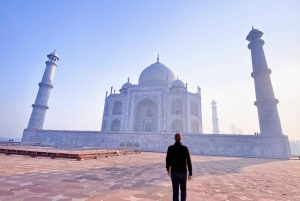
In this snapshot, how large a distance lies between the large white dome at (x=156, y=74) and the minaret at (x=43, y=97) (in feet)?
52.5

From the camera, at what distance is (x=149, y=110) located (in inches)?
1134

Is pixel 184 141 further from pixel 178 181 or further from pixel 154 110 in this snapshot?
pixel 178 181

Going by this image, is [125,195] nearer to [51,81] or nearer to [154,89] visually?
[154,89]

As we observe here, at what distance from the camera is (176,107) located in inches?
1077

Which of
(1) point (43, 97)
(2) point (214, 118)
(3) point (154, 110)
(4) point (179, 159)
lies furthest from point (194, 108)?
(4) point (179, 159)

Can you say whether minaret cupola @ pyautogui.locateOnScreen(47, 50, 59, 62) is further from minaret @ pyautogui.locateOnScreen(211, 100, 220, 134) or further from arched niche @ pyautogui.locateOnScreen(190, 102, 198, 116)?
minaret @ pyautogui.locateOnScreen(211, 100, 220, 134)

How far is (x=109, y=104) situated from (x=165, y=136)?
13.4 metres

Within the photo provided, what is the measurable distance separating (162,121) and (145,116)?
190 inches

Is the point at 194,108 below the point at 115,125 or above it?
above

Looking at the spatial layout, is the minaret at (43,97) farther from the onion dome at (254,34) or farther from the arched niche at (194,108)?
the onion dome at (254,34)

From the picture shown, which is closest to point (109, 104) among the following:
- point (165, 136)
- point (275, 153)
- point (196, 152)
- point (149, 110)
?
point (149, 110)

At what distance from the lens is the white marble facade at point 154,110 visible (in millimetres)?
25156

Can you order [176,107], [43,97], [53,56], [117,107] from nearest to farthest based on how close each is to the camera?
[43,97], [176,107], [53,56], [117,107]

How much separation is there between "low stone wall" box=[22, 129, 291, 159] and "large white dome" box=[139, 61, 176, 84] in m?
13.7
